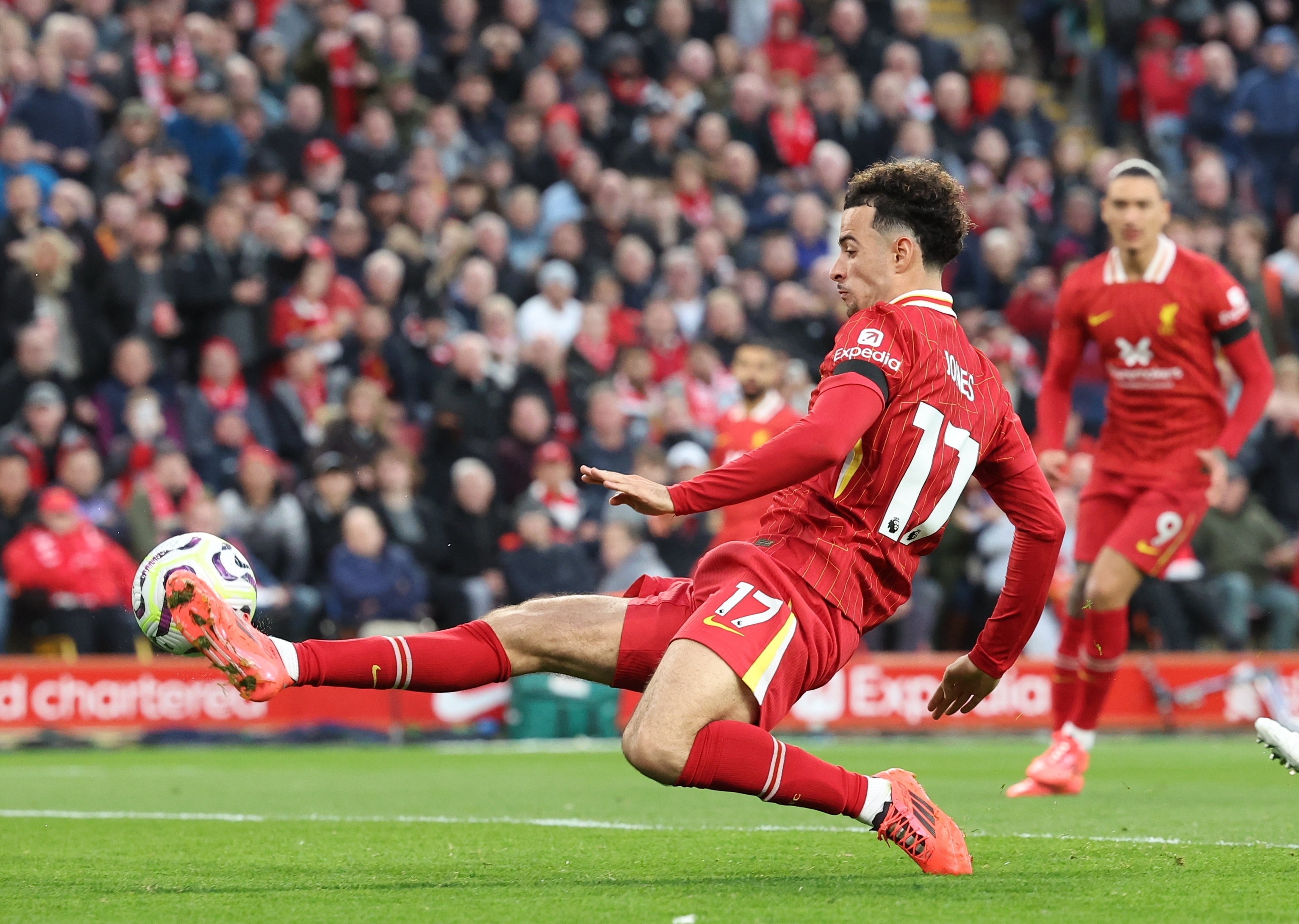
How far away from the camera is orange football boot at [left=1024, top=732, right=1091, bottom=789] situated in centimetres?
836

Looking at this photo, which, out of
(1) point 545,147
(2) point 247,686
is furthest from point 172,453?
(2) point 247,686

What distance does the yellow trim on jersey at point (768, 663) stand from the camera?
5.07 m

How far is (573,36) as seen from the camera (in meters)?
17.5

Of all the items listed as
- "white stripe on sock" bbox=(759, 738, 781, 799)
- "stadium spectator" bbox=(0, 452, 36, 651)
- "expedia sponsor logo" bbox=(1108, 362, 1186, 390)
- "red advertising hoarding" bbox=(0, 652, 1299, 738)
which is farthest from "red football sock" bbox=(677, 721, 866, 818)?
"stadium spectator" bbox=(0, 452, 36, 651)

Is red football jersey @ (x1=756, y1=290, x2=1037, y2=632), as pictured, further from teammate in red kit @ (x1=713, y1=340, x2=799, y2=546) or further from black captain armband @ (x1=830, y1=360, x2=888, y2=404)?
teammate in red kit @ (x1=713, y1=340, x2=799, y2=546)

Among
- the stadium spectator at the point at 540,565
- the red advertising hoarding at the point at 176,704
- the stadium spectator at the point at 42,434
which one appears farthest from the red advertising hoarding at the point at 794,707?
the stadium spectator at the point at 42,434

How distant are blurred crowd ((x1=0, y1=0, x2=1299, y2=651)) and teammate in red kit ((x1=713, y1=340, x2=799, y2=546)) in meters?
0.03

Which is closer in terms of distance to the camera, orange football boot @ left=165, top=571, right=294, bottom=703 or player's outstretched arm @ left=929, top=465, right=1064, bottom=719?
orange football boot @ left=165, top=571, right=294, bottom=703

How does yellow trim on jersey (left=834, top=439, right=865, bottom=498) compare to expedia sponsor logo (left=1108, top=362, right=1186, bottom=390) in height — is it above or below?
below

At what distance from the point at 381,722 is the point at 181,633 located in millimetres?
8298

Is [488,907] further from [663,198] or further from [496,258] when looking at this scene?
[663,198]

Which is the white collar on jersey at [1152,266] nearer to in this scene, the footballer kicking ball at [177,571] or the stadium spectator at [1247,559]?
the footballer kicking ball at [177,571]

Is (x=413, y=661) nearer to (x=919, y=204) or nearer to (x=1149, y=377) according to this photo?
(x=919, y=204)

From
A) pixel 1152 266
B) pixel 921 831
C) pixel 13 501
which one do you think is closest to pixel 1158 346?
pixel 1152 266
